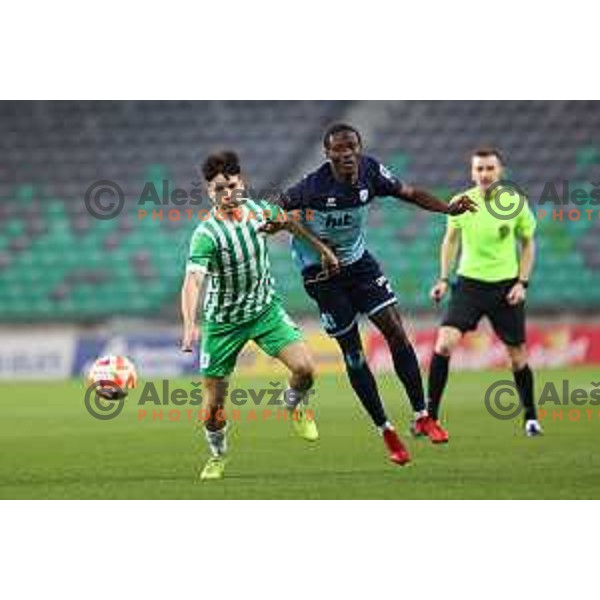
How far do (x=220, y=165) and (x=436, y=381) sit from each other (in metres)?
2.88

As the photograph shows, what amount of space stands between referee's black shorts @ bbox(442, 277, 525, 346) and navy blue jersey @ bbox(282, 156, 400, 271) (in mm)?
1687

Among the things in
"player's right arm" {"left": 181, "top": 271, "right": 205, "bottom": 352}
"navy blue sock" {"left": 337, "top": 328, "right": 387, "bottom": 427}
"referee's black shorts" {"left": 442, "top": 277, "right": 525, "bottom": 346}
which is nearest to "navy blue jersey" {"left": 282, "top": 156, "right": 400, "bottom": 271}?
"navy blue sock" {"left": 337, "top": 328, "right": 387, "bottom": 427}

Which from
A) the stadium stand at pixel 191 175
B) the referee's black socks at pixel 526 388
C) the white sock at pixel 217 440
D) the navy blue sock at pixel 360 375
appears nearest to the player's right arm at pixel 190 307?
the white sock at pixel 217 440

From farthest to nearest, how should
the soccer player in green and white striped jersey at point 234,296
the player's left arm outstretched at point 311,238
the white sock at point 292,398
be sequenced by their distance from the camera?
the white sock at point 292,398, the soccer player in green and white striped jersey at point 234,296, the player's left arm outstretched at point 311,238

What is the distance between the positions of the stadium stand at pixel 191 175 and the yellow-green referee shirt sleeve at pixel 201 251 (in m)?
13.9

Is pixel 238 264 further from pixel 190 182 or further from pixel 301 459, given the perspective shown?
pixel 190 182

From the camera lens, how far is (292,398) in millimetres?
8766

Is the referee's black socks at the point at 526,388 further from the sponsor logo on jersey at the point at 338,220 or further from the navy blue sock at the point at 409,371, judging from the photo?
the sponsor logo on jersey at the point at 338,220

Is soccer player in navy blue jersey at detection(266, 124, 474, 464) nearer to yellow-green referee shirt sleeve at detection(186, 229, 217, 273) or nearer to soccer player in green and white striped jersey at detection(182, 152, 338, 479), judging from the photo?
soccer player in green and white striped jersey at detection(182, 152, 338, 479)

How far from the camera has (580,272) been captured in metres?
22.2

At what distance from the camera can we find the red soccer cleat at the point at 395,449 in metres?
7.82

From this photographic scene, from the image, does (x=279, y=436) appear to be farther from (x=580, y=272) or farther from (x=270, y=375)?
(x=580, y=272)

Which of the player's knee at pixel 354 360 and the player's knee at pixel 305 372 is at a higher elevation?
the player's knee at pixel 354 360

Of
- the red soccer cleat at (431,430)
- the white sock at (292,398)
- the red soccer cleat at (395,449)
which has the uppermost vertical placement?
the white sock at (292,398)
